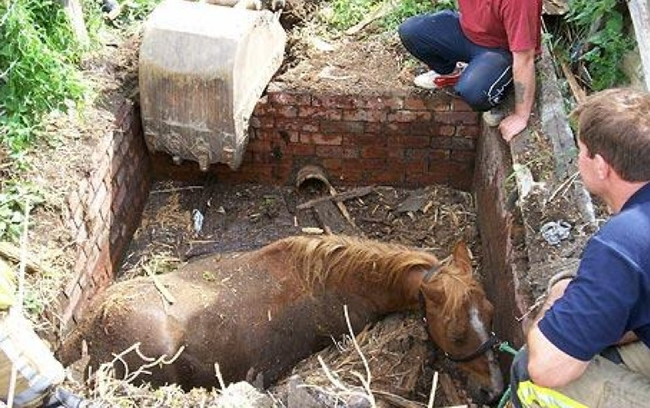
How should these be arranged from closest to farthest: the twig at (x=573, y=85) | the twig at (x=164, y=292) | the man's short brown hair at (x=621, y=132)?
1. the man's short brown hair at (x=621, y=132)
2. the twig at (x=164, y=292)
3. the twig at (x=573, y=85)

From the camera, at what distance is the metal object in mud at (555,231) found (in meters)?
4.05

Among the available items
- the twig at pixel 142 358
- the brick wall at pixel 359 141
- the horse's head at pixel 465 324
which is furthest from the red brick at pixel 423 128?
the twig at pixel 142 358

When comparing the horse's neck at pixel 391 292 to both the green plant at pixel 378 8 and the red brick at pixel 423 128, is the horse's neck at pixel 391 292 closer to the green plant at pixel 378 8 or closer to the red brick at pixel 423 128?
the red brick at pixel 423 128

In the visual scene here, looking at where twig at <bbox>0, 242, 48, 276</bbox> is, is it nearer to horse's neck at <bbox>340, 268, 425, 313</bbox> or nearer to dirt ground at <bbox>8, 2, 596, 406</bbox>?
dirt ground at <bbox>8, 2, 596, 406</bbox>

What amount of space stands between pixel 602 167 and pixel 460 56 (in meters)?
3.05

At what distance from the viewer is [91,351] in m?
4.37

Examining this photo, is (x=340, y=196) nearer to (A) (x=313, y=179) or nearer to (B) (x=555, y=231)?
(A) (x=313, y=179)

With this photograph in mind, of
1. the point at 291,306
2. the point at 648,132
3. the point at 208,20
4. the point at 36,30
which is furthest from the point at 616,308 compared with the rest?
the point at 36,30

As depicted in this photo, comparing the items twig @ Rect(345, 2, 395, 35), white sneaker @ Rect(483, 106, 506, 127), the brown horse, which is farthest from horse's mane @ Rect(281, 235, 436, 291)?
twig @ Rect(345, 2, 395, 35)

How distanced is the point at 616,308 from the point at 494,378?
1.81m

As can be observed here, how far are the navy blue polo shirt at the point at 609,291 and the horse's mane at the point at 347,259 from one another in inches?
74.5

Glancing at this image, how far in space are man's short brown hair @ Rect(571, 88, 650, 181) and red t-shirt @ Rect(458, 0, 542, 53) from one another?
2.23 m

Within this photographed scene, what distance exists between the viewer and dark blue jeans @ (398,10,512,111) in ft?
17.1

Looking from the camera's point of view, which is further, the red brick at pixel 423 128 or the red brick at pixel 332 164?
the red brick at pixel 332 164
